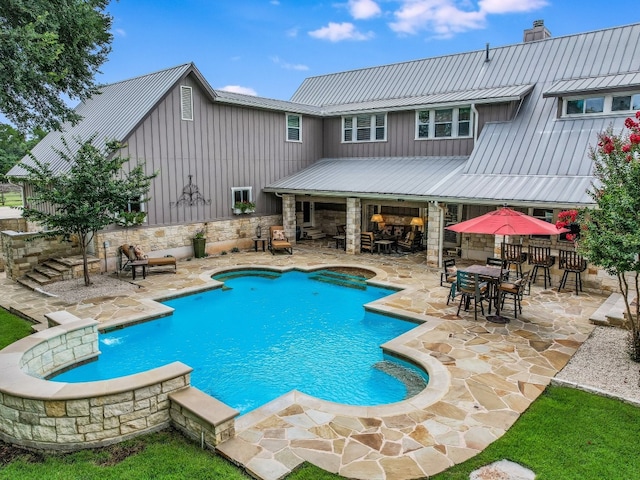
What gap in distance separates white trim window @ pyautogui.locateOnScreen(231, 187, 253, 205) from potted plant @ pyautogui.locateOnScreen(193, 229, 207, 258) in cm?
222

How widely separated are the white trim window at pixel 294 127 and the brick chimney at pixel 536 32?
37.5 feet

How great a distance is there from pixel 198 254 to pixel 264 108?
7.08 m

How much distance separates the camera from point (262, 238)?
20.6 m

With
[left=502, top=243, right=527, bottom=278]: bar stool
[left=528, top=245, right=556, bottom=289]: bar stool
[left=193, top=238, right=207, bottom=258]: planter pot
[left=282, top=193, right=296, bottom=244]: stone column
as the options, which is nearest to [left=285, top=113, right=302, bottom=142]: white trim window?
[left=282, top=193, right=296, bottom=244]: stone column

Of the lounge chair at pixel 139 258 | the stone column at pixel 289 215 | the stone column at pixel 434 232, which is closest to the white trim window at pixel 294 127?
the stone column at pixel 289 215

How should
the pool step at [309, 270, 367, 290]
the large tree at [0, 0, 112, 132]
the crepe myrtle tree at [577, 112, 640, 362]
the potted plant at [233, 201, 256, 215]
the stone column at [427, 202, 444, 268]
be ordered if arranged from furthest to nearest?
the potted plant at [233, 201, 256, 215] → the stone column at [427, 202, 444, 268] → the pool step at [309, 270, 367, 290] → the large tree at [0, 0, 112, 132] → the crepe myrtle tree at [577, 112, 640, 362]

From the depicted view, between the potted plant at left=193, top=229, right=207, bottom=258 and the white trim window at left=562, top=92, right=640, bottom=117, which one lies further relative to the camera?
the potted plant at left=193, top=229, right=207, bottom=258

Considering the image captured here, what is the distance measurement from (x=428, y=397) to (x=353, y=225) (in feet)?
39.6

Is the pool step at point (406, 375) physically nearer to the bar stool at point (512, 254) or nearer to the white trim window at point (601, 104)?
the bar stool at point (512, 254)

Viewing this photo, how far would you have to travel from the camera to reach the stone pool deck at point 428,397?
216 inches

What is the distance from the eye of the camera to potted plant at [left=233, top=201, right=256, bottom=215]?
761 inches

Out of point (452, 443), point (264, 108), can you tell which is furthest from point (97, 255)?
point (452, 443)

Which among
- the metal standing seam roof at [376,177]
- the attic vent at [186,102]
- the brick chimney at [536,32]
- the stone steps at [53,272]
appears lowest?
the stone steps at [53,272]

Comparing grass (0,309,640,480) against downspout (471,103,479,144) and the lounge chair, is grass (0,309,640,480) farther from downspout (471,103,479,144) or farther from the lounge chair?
downspout (471,103,479,144)
